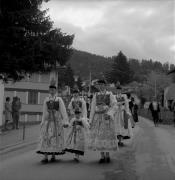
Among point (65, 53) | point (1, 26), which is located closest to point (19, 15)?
point (1, 26)

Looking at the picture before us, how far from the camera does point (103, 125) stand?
1002 cm

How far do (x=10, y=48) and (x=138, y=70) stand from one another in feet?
477

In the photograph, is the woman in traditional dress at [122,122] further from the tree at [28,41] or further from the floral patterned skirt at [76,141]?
the tree at [28,41]

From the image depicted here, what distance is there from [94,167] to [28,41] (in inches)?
417

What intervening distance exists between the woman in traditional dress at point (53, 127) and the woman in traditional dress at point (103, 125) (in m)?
0.74

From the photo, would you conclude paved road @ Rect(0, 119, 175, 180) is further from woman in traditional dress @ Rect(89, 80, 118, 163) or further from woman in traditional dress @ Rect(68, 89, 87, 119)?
woman in traditional dress @ Rect(68, 89, 87, 119)

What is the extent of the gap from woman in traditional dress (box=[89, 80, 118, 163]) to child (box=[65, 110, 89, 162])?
0.76ft

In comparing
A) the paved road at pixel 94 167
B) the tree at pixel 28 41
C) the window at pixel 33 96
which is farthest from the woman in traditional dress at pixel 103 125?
the window at pixel 33 96

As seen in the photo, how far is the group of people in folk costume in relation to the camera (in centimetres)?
993

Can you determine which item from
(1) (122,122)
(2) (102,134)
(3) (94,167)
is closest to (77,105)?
(2) (102,134)

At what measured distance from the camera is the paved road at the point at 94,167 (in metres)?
8.16

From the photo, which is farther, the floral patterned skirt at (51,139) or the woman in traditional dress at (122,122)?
the woman in traditional dress at (122,122)

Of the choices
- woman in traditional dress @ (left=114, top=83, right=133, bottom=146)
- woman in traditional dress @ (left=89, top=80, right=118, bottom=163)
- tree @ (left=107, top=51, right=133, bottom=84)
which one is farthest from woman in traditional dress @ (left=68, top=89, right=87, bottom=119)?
tree @ (left=107, top=51, right=133, bottom=84)

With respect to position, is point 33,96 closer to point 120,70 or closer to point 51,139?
point 51,139
